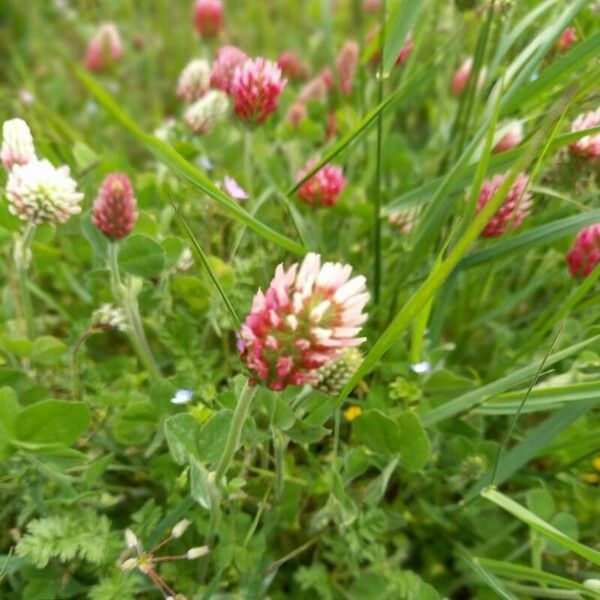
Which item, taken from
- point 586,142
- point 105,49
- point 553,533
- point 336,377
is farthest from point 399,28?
point 105,49

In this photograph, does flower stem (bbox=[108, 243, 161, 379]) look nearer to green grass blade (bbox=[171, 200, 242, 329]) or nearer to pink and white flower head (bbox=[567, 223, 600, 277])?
green grass blade (bbox=[171, 200, 242, 329])

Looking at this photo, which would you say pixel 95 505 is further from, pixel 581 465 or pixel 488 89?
pixel 488 89

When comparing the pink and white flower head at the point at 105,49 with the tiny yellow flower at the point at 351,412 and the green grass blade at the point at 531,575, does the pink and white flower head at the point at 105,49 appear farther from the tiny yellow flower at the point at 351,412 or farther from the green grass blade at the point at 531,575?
the green grass blade at the point at 531,575

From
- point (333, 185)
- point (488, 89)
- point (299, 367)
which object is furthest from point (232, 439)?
point (488, 89)

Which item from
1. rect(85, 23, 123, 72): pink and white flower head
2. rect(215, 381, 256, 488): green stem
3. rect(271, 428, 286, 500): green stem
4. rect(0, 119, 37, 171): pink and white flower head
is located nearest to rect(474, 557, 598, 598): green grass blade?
rect(271, 428, 286, 500): green stem

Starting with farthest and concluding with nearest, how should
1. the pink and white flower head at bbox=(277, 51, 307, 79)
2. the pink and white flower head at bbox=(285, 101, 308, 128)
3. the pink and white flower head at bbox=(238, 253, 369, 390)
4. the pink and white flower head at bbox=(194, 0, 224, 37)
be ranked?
the pink and white flower head at bbox=(277, 51, 307, 79) → the pink and white flower head at bbox=(194, 0, 224, 37) → the pink and white flower head at bbox=(285, 101, 308, 128) → the pink and white flower head at bbox=(238, 253, 369, 390)

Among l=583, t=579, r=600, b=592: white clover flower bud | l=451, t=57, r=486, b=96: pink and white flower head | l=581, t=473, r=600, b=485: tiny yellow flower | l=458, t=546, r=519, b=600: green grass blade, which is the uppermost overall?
l=451, t=57, r=486, b=96: pink and white flower head

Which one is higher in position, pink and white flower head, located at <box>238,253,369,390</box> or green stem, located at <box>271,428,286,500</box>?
pink and white flower head, located at <box>238,253,369,390</box>
